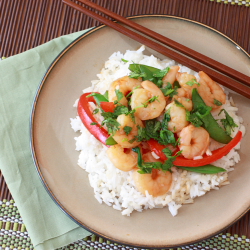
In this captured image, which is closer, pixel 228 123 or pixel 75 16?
pixel 228 123

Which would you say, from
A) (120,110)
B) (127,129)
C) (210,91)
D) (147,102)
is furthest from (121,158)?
(210,91)

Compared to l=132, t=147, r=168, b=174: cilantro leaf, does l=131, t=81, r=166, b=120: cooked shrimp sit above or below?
above

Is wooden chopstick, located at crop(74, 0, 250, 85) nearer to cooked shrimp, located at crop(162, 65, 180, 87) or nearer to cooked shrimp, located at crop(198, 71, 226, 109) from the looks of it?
cooked shrimp, located at crop(198, 71, 226, 109)

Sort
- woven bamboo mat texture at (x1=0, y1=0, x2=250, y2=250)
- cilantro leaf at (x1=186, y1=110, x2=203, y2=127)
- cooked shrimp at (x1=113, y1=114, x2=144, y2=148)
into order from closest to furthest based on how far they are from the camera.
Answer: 1. cooked shrimp at (x1=113, y1=114, x2=144, y2=148)
2. cilantro leaf at (x1=186, y1=110, x2=203, y2=127)
3. woven bamboo mat texture at (x1=0, y1=0, x2=250, y2=250)

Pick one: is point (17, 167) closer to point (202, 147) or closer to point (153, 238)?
point (153, 238)

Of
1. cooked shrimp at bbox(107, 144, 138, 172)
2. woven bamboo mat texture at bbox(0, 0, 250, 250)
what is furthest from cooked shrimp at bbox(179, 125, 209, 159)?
woven bamboo mat texture at bbox(0, 0, 250, 250)

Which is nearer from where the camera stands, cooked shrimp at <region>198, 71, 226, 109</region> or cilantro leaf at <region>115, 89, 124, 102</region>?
cilantro leaf at <region>115, 89, 124, 102</region>

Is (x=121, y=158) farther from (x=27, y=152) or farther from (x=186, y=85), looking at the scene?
(x=27, y=152)
